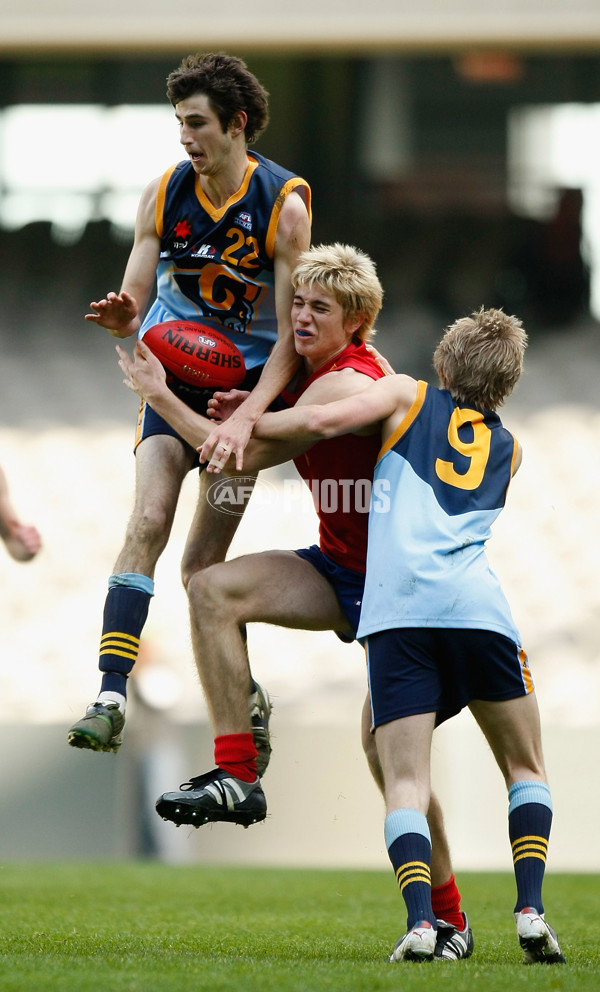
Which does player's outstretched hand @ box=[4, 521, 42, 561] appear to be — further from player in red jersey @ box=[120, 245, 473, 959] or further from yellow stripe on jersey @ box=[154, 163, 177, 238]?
yellow stripe on jersey @ box=[154, 163, 177, 238]

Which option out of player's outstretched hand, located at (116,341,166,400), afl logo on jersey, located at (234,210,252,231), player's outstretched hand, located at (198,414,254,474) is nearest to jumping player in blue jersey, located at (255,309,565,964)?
player's outstretched hand, located at (198,414,254,474)

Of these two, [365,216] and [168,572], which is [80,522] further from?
[365,216]

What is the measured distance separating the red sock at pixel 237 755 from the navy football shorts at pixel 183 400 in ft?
3.20

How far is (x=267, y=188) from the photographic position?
181 inches

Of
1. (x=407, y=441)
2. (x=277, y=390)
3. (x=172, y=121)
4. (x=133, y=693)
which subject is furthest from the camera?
(x=172, y=121)

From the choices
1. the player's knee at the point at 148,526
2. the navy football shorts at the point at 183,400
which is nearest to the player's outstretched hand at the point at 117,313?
the navy football shorts at the point at 183,400

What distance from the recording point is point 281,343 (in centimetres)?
453

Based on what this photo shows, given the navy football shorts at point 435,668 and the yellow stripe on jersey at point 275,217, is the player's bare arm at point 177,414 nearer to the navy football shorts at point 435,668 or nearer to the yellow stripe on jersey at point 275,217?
the yellow stripe on jersey at point 275,217

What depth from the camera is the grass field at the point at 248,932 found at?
3365 mm

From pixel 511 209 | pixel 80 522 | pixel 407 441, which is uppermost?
pixel 511 209

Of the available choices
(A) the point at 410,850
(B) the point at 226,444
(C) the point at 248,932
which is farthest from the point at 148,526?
(C) the point at 248,932

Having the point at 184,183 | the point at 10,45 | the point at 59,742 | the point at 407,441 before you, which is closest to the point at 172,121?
the point at 10,45

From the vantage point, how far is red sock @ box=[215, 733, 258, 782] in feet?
14.3

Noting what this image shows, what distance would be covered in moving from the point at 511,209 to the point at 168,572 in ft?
14.5
